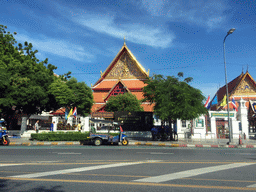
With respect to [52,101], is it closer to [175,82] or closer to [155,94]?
[155,94]

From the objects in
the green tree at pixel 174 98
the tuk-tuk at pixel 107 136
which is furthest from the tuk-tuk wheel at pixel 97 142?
the green tree at pixel 174 98

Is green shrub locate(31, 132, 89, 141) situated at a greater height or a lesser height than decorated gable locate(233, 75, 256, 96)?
lesser

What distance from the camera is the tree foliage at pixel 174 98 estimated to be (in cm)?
1730

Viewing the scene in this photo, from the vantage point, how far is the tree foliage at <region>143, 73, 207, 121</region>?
56.7ft

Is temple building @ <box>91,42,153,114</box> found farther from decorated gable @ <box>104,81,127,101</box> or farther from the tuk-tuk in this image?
the tuk-tuk

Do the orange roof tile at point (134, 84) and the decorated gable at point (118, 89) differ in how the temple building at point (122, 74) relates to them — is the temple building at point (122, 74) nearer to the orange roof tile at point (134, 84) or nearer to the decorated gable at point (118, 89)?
the orange roof tile at point (134, 84)

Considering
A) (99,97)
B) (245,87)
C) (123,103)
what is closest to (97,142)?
(123,103)

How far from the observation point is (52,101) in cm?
2322

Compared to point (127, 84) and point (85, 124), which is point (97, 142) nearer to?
point (85, 124)

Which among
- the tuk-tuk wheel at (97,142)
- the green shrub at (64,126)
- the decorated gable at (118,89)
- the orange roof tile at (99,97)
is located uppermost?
the decorated gable at (118,89)

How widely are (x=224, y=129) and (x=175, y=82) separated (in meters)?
9.26

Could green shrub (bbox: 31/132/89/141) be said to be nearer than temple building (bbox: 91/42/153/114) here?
Yes

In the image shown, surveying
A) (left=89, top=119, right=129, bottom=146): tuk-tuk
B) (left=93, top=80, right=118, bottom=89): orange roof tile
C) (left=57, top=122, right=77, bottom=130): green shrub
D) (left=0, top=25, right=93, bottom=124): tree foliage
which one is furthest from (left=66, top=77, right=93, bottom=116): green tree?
(left=93, top=80, right=118, bottom=89): orange roof tile

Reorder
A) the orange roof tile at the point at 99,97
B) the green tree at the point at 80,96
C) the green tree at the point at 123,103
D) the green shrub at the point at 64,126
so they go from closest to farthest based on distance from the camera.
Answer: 1. the green shrub at the point at 64,126
2. the green tree at the point at 80,96
3. the green tree at the point at 123,103
4. the orange roof tile at the point at 99,97
